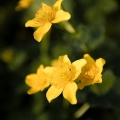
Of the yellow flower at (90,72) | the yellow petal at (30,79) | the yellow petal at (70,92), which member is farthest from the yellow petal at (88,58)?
the yellow petal at (30,79)

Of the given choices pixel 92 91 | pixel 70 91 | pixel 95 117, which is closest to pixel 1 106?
pixel 95 117

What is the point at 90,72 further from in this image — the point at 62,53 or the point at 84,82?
the point at 62,53

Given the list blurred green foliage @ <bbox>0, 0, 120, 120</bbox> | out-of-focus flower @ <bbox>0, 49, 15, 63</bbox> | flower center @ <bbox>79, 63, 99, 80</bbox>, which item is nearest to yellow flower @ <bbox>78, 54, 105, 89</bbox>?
flower center @ <bbox>79, 63, 99, 80</bbox>

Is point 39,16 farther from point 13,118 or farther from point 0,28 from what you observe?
point 0,28

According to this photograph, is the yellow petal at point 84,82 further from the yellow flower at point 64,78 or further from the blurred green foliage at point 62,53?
the blurred green foliage at point 62,53

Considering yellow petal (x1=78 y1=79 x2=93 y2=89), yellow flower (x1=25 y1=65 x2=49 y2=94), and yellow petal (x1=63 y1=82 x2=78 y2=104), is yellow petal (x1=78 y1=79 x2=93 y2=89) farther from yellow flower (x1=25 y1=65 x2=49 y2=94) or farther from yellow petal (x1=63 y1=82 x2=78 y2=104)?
yellow flower (x1=25 y1=65 x2=49 y2=94)

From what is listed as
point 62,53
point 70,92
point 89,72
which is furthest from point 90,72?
point 62,53
